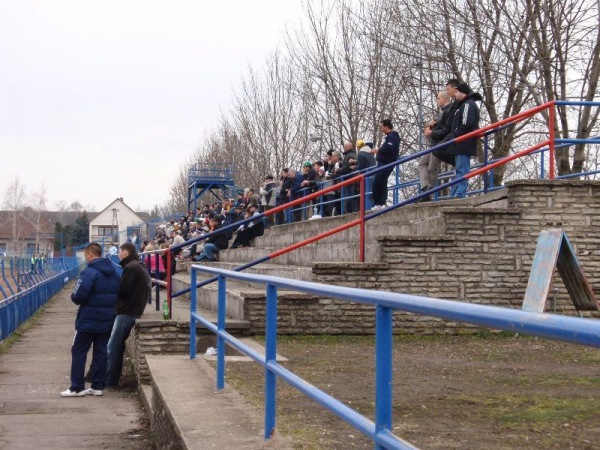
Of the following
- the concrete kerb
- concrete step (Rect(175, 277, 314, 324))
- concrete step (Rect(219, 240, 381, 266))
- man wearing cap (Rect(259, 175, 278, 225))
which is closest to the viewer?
the concrete kerb

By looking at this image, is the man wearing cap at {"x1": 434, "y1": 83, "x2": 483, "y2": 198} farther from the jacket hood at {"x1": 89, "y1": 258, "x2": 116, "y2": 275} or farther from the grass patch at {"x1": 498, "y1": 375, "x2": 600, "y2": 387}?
the grass patch at {"x1": 498, "y1": 375, "x2": 600, "y2": 387}

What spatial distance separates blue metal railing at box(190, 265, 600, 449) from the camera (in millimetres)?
1757

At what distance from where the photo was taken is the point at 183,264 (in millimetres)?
21453

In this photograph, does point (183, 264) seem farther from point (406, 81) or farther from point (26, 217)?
point (26, 217)

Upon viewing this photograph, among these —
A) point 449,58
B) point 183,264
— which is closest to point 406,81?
point 449,58

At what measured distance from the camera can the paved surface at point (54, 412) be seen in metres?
7.64

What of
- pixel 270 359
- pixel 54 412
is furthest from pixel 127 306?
pixel 270 359

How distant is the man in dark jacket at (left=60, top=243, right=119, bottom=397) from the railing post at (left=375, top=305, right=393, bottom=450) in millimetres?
8014

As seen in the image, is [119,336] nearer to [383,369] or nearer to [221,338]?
[221,338]

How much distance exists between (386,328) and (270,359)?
6.19 feet

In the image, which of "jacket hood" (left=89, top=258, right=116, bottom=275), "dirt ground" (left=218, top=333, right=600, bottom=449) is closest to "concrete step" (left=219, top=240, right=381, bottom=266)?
"jacket hood" (left=89, top=258, right=116, bottom=275)

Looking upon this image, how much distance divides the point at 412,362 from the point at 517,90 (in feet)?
57.4

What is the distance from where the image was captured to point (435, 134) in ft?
39.2

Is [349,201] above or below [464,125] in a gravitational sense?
below
